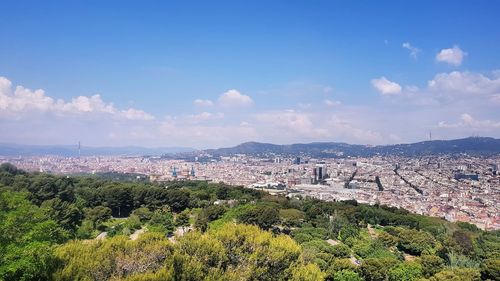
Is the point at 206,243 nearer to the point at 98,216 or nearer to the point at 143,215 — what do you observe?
the point at 143,215

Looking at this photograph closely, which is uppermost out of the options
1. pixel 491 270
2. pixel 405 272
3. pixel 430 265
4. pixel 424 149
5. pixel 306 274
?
pixel 424 149

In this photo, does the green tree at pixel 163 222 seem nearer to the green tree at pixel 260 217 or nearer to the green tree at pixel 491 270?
the green tree at pixel 260 217

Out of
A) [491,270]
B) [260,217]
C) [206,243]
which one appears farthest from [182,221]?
[491,270]

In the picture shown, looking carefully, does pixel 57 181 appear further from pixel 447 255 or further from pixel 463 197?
pixel 463 197

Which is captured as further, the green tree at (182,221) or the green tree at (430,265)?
the green tree at (182,221)

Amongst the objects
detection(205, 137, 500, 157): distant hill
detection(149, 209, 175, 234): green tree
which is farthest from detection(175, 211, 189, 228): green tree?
detection(205, 137, 500, 157): distant hill

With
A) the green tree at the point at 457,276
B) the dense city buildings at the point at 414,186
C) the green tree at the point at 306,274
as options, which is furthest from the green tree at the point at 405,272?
the dense city buildings at the point at 414,186

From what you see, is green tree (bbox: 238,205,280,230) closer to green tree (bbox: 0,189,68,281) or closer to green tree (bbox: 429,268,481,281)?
green tree (bbox: 429,268,481,281)

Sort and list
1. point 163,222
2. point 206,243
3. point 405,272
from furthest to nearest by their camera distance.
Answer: point 163,222, point 405,272, point 206,243
